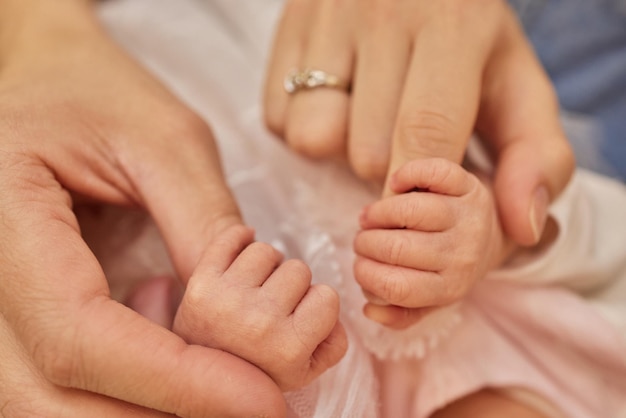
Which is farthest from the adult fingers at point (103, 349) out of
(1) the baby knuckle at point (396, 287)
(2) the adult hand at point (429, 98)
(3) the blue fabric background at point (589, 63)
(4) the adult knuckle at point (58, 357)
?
(3) the blue fabric background at point (589, 63)

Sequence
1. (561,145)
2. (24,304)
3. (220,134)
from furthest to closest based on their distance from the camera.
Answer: (220,134) → (561,145) → (24,304)

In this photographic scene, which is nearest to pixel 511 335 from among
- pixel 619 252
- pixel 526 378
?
pixel 526 378

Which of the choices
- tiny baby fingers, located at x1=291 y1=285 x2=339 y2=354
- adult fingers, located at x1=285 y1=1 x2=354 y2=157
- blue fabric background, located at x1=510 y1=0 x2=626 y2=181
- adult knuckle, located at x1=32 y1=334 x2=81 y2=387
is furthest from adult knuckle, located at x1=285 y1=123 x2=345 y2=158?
blue fabric background, located at x1=510 y1=0 x2=626 y2=181

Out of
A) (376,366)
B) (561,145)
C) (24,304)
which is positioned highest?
(561,145)

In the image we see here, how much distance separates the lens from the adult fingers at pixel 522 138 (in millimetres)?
550

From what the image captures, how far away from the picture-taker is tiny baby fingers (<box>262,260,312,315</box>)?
1.33 feet

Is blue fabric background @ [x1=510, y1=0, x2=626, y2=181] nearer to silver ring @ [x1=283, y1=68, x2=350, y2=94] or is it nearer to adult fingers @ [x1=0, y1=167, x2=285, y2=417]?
silver ring @ [x1=283, y1=68, x2=350, y2=94]

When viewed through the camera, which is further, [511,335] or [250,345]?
[511,335]

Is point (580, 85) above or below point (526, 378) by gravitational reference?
above

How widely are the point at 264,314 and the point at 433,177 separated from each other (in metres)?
0.18

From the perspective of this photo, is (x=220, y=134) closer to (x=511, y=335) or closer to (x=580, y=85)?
(x=511, y=335)

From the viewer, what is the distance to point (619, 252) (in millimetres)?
659

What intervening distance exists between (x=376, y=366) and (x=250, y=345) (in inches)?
8.9

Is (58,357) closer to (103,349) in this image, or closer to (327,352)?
(103,349)
